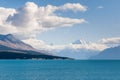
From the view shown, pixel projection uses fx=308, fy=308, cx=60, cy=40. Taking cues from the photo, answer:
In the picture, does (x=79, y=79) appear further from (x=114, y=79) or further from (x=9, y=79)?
(x=9, y=79)

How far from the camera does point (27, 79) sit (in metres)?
146

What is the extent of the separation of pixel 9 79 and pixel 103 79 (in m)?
45.6

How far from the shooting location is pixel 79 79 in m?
148

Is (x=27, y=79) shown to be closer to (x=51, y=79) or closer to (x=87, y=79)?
(x=51, y=79)

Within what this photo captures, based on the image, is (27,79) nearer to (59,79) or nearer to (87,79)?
(59,79)

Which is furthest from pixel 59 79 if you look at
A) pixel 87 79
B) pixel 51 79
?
pixel 87 79

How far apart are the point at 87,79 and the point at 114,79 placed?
1380 cm

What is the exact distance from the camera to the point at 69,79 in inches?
5778

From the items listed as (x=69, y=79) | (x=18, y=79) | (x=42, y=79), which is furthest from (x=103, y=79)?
(x=18, y=79)

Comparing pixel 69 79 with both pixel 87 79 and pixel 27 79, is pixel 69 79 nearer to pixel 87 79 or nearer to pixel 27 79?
pixel 87 79

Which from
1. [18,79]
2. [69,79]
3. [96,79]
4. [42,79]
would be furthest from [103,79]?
[18,79]

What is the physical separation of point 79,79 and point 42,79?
17.7m

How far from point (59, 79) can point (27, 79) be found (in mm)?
15302

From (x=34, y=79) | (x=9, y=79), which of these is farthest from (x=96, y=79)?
(x=9, y=79)
